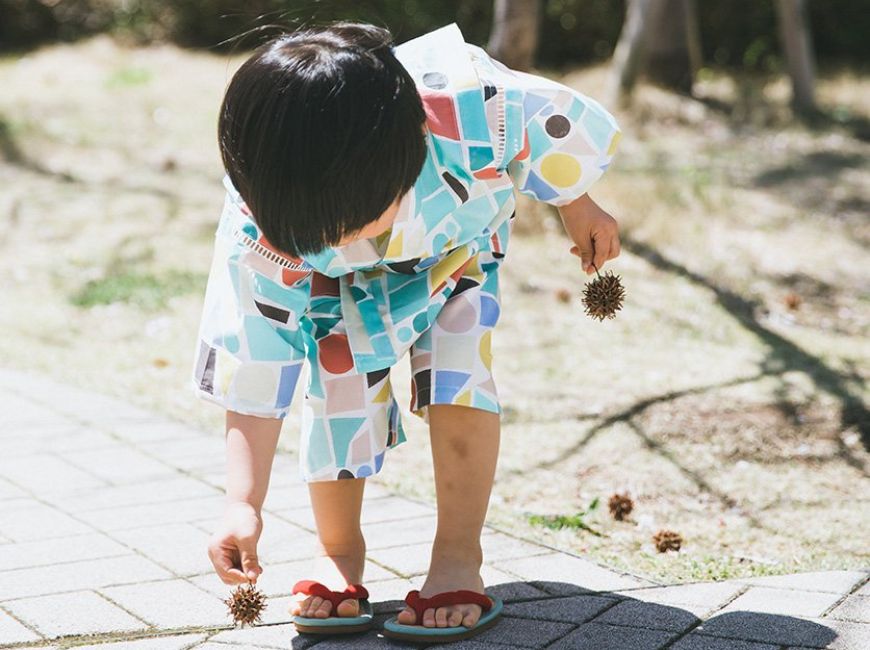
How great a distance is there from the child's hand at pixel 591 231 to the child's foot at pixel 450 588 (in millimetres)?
595

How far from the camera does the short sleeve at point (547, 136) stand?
2.15 metres

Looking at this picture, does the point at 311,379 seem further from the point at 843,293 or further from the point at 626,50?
the point at 626,50

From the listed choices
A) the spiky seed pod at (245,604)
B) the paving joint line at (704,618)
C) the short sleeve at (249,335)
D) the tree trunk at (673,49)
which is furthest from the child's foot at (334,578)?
the tree trunk at (673,49)

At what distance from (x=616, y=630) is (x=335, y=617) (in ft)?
1.62

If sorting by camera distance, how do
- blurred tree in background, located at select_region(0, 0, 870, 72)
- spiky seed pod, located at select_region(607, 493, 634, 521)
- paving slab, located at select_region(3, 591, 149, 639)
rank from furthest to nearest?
blurred tree in background, located at select_region(0, 0, 870, 72) → spiky seed pod, located at select_region(607, 493, 634, 521) → paving slab, located at select_region(3, 591, 149, 639)

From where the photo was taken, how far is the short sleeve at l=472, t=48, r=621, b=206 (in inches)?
84.6

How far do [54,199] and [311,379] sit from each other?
16.4 ft

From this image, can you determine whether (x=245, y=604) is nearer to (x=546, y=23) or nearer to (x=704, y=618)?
(x=704, y=618)

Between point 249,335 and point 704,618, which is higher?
point 249,335

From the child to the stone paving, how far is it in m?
0.15

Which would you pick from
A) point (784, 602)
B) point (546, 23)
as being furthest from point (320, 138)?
point (546, 23)

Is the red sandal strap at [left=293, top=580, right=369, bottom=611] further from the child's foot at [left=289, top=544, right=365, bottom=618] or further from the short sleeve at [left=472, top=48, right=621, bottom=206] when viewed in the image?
the short sleeve at [left=472, top=48, right=621, bottom=206]

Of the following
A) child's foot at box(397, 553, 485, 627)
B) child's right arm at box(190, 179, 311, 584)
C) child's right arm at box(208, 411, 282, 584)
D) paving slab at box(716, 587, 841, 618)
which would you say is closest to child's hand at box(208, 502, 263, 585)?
child's right arm at box(208, 411, 282, 584)

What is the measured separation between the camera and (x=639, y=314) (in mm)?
4816
